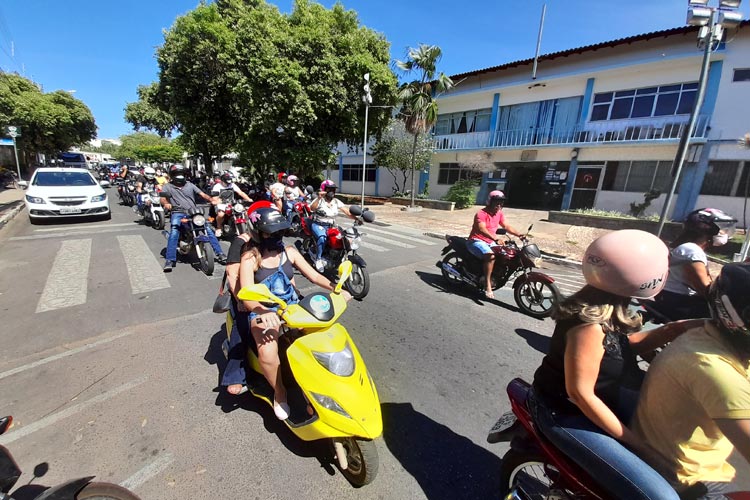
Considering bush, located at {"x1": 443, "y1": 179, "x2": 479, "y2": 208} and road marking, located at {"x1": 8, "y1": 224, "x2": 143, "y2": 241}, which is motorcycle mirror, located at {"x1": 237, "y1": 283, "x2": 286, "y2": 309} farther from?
bush, located at {"x1": 443, "y1": 179, "x2": 479, "y2": 208}

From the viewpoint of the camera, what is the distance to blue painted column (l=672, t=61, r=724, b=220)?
1234cm

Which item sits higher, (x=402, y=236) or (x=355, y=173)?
(x=355, y=173)

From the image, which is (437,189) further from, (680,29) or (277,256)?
(277,256)

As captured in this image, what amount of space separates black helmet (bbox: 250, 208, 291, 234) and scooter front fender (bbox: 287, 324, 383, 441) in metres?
0.82

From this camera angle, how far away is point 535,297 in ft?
15.1

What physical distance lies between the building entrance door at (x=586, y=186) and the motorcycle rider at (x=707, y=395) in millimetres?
17172

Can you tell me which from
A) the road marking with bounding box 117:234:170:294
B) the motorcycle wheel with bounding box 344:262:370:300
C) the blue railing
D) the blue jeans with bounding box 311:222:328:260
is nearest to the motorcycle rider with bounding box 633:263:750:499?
the motorcycle wheel with bounding box 344:262:370:300

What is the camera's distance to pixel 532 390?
1.71m

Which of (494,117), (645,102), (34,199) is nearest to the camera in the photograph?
(34,199)

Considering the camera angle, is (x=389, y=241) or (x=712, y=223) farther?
A: (x=389, y=241)

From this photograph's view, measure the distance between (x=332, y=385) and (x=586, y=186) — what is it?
17.8 metres

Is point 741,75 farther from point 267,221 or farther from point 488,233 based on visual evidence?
point 267,221

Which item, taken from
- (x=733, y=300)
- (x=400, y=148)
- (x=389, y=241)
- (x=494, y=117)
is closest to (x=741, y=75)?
(x=494, y=117)

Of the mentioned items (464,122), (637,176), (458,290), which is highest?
(464,122)
